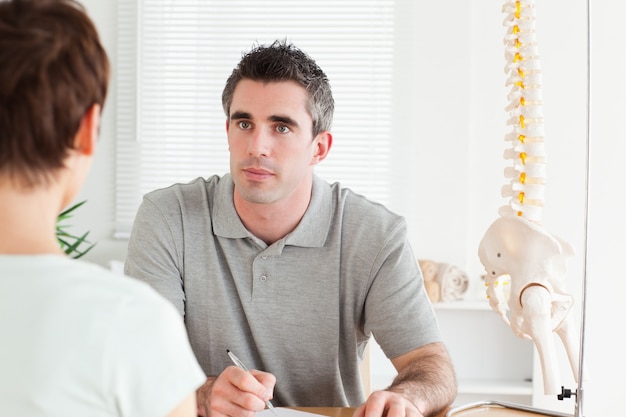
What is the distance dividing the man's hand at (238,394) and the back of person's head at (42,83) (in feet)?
2.54

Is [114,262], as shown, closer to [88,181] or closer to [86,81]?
[88,181]

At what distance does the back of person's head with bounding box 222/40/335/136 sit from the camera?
1.99 m

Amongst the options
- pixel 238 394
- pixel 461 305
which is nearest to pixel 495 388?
pixel 461 305

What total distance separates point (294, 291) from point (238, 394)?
49cm

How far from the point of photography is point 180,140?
3.96 m

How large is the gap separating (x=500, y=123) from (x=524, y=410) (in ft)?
Result: 7.24

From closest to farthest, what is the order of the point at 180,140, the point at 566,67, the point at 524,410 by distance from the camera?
the point at 524,410
the point at 566,67
the point at 180,140

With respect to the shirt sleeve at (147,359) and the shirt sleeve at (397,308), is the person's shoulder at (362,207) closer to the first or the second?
the shirt sleeve at (397,308)

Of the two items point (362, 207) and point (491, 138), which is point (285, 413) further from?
point (491, 138)

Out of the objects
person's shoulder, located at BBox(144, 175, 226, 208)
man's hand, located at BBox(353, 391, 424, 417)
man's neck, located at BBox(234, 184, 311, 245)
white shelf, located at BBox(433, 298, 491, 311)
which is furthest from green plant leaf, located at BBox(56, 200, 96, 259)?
man's hand, located at BBox(353, 391, 424, 417)

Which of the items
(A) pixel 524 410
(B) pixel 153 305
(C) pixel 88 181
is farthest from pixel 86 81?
(C) pixel 88 181

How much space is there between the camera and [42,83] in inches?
30.5

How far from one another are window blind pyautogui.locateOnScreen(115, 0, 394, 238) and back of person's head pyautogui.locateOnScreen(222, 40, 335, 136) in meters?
1.77

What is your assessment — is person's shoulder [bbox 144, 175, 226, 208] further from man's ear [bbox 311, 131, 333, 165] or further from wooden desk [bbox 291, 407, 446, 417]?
wooden desk [bbox 291, 407, 446, 417]
